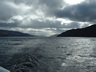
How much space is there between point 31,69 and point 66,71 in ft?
22.5

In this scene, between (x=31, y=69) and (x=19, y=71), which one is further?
(x=31, y=69)

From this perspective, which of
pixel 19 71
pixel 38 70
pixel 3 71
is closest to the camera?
pixel 3 71

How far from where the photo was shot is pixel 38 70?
2997 cm

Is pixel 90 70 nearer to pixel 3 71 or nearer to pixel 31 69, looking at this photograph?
pixel 31 69

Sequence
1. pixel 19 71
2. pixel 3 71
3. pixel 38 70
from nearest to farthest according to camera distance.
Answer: pixel 3 71 → pixel 19 71 → pixel 38 70

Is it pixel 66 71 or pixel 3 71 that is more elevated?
pixel 3 71

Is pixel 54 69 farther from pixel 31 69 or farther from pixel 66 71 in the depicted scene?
pixel 31 69

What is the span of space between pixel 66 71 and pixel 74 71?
1.60 m

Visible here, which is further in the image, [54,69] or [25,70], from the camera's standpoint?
[54,69]

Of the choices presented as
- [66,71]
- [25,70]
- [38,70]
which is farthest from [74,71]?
[25,70]

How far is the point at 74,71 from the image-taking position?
29.6 m

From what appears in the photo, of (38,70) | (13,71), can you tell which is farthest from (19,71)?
(38,70)

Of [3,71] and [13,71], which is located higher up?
[3,71]

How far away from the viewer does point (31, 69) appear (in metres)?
30.1
